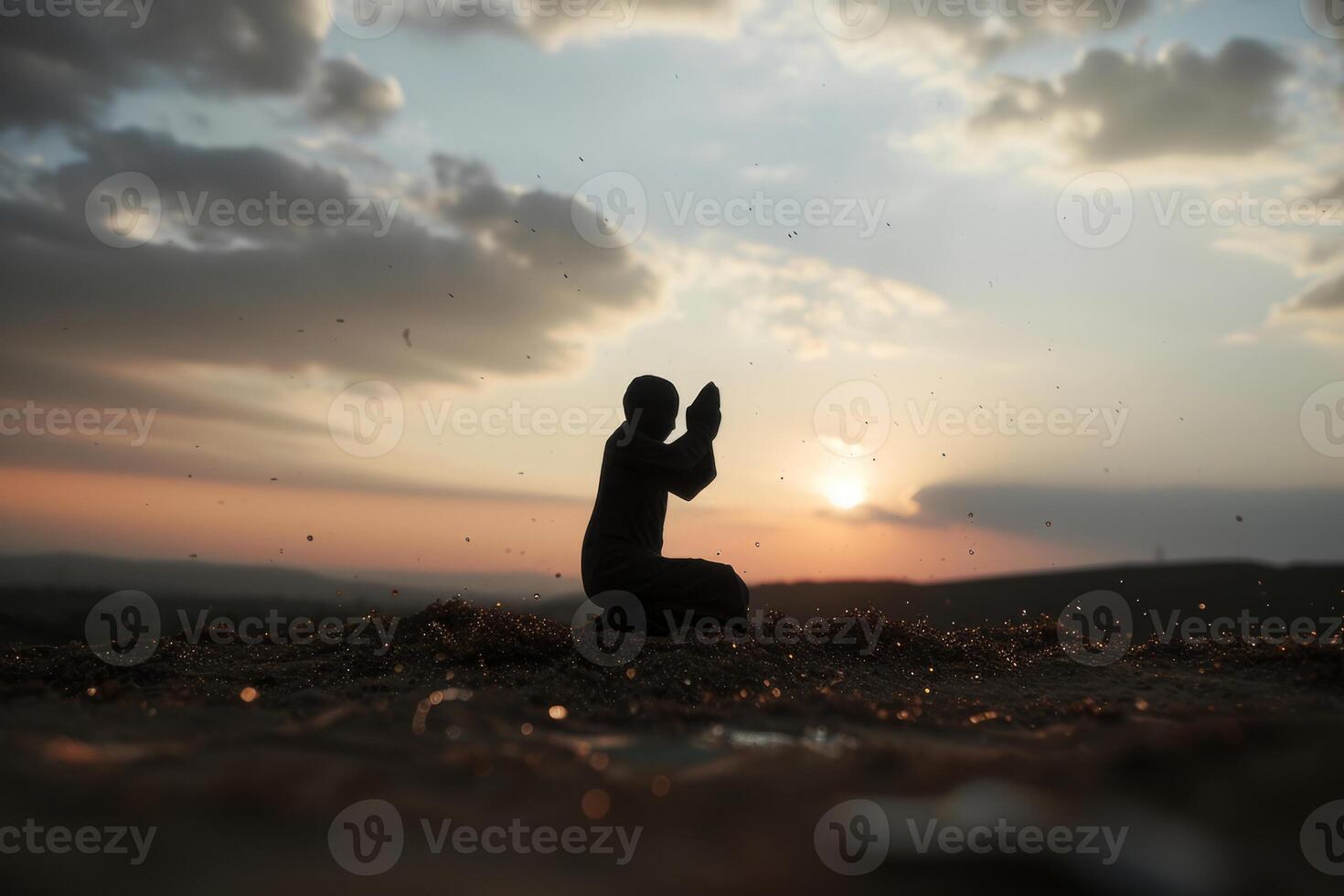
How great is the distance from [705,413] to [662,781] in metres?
5.31

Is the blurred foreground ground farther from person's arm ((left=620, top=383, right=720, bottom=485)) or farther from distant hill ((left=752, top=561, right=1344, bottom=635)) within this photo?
distant hill ((left=752, top=561, right=1344, bottom=635))

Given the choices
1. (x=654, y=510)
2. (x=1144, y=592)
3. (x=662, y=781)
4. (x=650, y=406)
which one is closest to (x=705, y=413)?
(x=650, y=406)

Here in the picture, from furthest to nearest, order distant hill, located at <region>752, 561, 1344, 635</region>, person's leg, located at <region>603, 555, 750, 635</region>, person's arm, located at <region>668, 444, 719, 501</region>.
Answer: distant hill, located at <region>752, 561, 1344, 635</region>, person's arm, located at <region>668, 444, 719, 501</region>, person's leg, located at <region>603, 555, 750, 635</region>

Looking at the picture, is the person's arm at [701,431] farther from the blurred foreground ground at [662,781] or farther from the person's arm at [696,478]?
the blurred foreground ground at [662,781]

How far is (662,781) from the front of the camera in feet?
9.93

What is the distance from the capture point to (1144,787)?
11.1ft

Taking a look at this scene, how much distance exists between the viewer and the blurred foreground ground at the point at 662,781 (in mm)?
2664

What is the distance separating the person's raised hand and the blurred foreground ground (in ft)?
10.6

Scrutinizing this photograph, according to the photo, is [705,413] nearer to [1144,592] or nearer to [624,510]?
[624,510]

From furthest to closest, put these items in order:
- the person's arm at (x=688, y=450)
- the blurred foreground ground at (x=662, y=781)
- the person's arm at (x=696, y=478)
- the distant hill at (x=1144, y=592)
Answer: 1. the distant hill at (x=1144, y=592)
2. the person's arm at (x=696, y=478)
3. the person's arm at (x=688, y=450)
4. the blurred foreground ground at (x=662, y=781)

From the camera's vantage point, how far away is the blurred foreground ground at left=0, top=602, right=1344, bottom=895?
8.74 feet

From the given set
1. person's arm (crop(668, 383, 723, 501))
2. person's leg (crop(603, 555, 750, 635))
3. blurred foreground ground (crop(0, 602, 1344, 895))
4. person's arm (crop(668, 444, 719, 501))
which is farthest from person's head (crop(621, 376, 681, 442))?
blurred foreground ground (crop(0, 602, 1344, 895))

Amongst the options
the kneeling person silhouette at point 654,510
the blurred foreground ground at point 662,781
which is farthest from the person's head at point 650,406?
the blurred foreground ground at point 662,781

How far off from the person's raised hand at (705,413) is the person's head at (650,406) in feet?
0.78
